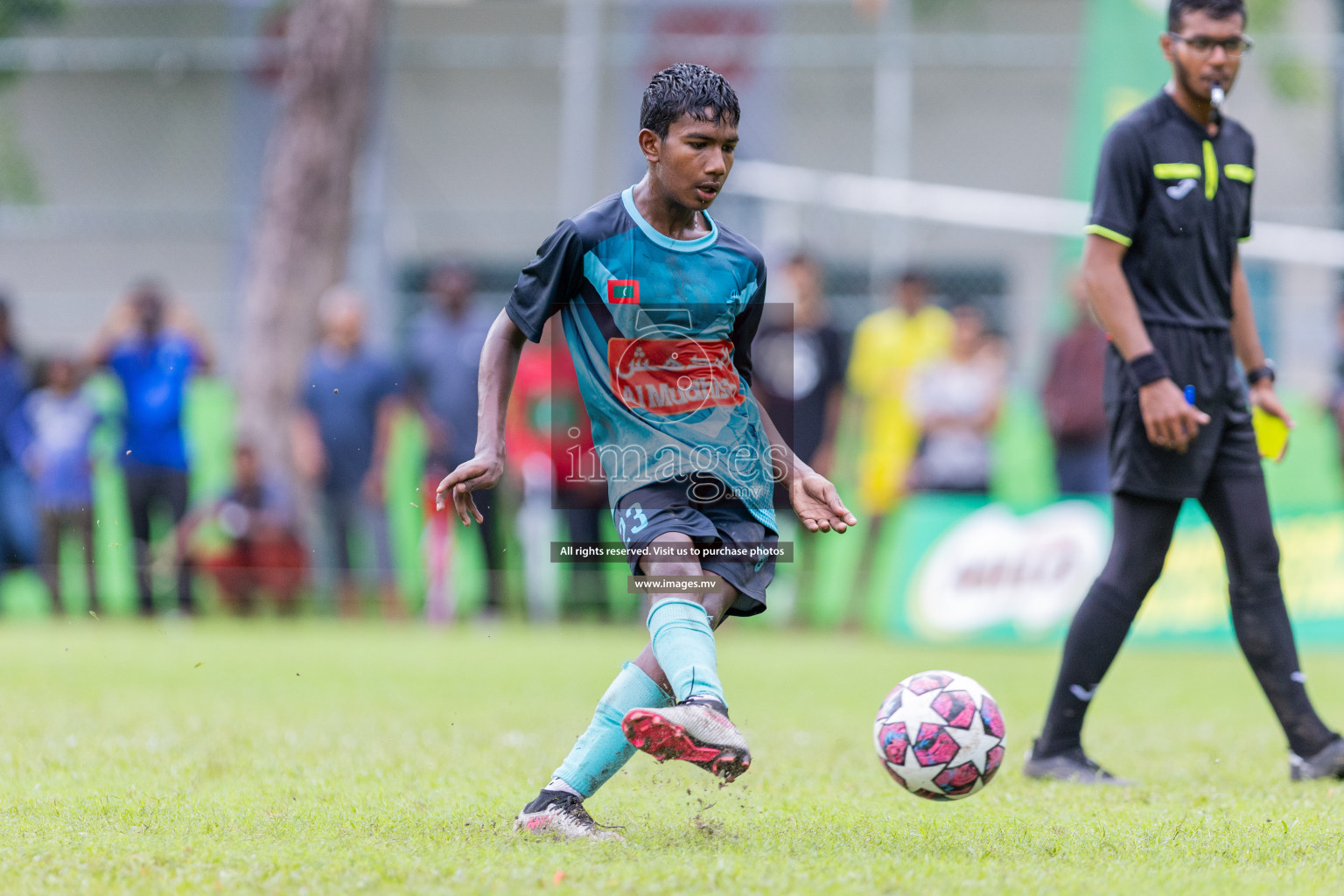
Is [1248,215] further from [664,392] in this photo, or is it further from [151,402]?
[151,402]

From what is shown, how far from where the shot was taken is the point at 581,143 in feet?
38.1

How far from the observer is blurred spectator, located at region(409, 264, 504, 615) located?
36.8ft

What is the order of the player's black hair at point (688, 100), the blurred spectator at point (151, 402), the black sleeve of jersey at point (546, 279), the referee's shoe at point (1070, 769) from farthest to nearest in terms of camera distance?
the blurred spectator at point (151, 402) → the referee's shoe at point (1070, 769) → the black sleeve of jersey at point (546, 279) → the player's black hair at point (688, 100)

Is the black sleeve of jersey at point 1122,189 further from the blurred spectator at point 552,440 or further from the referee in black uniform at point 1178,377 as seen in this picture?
the blurred spectator at point 552,440

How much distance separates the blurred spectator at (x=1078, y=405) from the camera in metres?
10.4

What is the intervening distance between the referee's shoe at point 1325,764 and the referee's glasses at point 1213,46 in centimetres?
220

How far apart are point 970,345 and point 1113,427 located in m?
5.69

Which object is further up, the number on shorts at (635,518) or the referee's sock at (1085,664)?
the number on shorts at (635,518)

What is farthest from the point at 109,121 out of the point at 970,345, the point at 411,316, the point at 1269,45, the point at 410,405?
the point at 1269,45

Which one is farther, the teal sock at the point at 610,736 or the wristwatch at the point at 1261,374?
the wristwatch at the point at 1261,374

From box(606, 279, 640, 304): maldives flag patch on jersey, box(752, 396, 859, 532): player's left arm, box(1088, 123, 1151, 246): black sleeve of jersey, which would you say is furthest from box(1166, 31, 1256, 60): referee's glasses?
box(606, 279, 640, 304): maldives flag patch on jersey

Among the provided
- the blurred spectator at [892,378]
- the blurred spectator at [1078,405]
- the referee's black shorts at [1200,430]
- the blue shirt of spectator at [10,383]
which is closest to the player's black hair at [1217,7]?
the referee's black shorts at [1200,430]

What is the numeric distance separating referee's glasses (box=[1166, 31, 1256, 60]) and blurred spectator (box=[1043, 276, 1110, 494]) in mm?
5466

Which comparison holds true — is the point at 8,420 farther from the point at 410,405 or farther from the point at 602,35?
the point at 602,35
